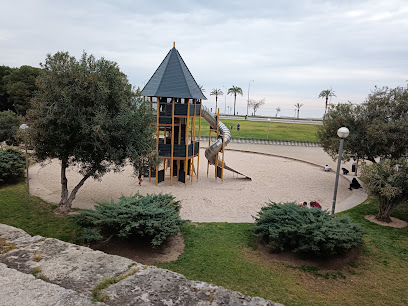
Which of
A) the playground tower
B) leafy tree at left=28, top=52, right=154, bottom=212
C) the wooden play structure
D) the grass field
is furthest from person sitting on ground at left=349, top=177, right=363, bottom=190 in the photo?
leafy tree at left=28, top=52, right=154, bottom=212

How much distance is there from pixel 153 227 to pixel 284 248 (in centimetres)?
518

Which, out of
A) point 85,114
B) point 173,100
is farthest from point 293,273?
point 173,100

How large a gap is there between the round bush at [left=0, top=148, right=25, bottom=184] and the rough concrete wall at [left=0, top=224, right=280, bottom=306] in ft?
56.0

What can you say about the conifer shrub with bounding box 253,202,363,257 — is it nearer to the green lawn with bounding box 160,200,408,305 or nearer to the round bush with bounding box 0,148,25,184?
the green lawn with bounding box 160,200,408,305

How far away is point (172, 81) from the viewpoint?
72.4 feet

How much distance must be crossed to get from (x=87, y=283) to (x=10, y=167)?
19.1 meters

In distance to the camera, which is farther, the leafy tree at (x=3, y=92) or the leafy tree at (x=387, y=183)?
the leafy tree at (x=3, y=92)

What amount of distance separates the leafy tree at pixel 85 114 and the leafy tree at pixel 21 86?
43.0 m

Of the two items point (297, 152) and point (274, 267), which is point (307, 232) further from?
point (297, 152)

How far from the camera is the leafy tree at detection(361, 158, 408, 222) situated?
48.0 ft

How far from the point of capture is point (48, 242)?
5785 millimetres

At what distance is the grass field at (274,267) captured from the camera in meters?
9.14

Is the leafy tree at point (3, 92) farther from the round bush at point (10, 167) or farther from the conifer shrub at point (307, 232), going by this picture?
the conifer shrub at point (307, 232)

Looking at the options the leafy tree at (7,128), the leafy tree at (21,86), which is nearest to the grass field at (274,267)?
the leafy tree at (7,128)
